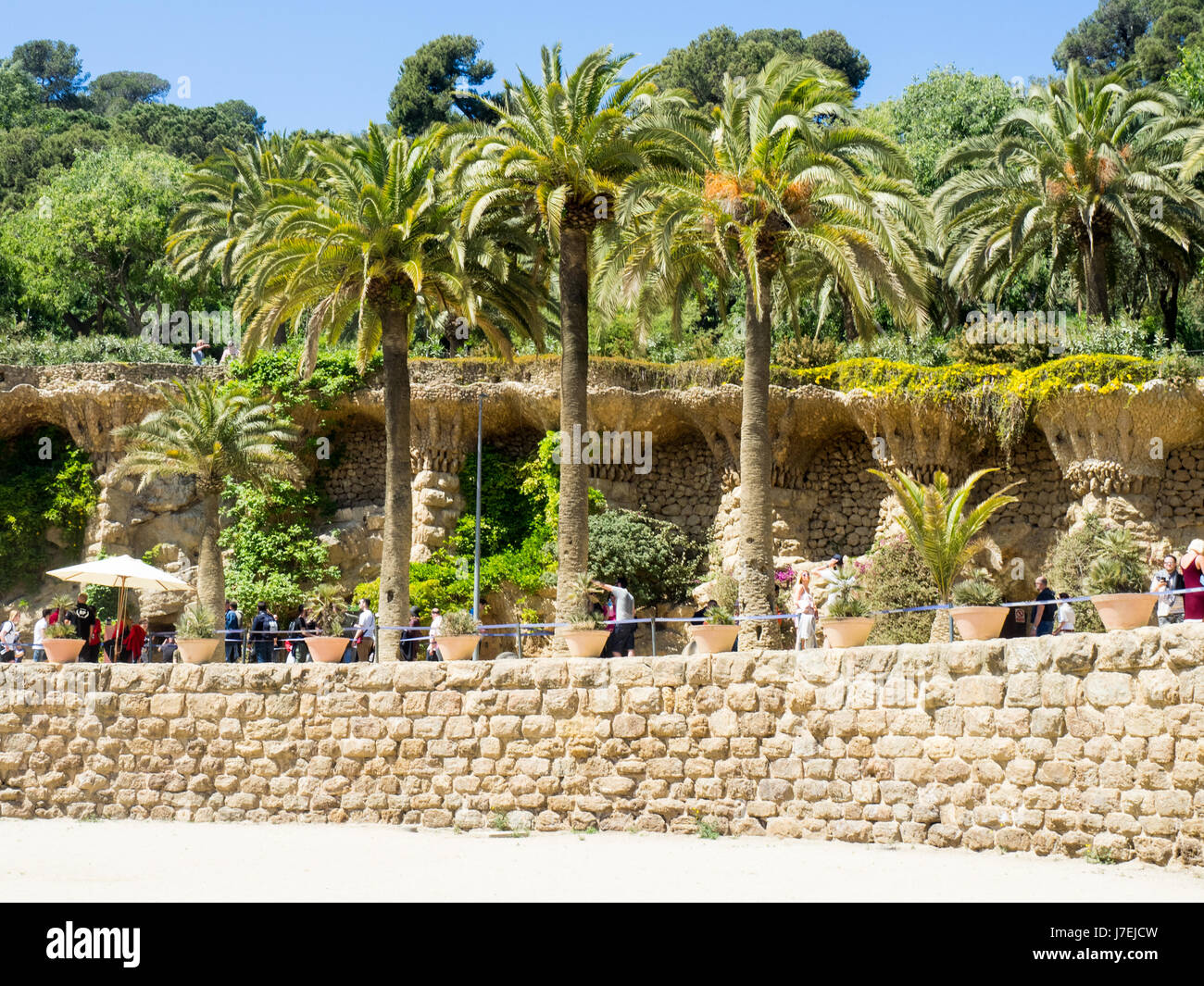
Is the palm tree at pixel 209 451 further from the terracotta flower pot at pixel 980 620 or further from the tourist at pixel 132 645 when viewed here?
the terracotta flower pot at pixel 980 620

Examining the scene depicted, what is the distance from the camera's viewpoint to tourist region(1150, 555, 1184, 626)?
13866 mm

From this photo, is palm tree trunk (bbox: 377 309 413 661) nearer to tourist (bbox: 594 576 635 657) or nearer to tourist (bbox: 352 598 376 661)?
tourist (bbox: 352 598 376 661)

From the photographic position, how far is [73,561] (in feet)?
104

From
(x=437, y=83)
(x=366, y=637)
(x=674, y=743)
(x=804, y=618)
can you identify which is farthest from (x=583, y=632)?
(x=437, y=83)

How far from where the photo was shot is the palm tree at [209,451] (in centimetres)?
2773

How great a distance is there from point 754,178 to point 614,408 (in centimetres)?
1029

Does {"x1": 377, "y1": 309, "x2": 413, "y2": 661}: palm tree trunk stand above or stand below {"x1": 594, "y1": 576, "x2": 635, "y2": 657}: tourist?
above

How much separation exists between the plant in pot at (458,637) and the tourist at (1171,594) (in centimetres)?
786

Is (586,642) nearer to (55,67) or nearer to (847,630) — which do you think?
(847,630)

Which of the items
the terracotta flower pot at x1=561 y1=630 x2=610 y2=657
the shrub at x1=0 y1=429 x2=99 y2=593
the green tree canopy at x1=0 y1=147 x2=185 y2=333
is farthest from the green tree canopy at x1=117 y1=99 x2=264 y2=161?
the terracotta flower pot at x1=561 y1=630 x2=610 y2=657

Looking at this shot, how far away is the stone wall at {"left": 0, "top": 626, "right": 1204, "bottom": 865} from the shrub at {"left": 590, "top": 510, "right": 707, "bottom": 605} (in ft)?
39.0

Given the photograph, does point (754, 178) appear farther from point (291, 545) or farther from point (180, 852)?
point (291, 545)

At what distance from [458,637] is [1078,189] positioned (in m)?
17.4

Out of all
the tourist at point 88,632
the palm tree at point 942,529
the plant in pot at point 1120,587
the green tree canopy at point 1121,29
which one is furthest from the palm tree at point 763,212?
the green tree canopy at point 1121,29
